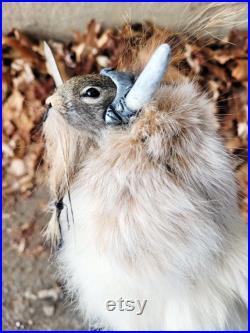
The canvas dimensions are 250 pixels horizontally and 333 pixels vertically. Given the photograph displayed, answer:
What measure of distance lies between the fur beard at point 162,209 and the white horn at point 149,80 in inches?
0.7

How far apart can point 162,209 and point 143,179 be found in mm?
48


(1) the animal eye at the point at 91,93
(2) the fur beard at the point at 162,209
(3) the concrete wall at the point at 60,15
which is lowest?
(2) the fur beard at the point at 162,209

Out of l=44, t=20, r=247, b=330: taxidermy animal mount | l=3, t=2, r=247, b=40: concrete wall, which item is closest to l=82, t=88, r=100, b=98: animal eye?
l=44, t=20, r=247, b=330: taxidermy animal mount

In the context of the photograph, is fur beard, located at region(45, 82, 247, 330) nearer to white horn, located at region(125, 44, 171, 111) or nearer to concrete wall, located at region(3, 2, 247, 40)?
white horn, located at region(125, 44, 171, 111)

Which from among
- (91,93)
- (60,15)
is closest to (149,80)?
(91,93)

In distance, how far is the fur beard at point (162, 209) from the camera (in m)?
0.58

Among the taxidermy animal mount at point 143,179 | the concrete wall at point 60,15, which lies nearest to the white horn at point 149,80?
the taxidermy animal mount at point 143,179

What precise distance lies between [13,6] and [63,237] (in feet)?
3.02

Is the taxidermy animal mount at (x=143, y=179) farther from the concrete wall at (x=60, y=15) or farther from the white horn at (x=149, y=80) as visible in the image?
the concrete wall at (x=60, y=15)

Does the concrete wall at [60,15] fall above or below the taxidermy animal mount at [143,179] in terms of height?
above

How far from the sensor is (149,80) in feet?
1.76

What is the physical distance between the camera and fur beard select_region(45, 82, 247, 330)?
0.58m

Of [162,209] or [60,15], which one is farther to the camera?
[60,15]

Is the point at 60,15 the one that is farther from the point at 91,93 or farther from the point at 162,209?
the point at 162,209
